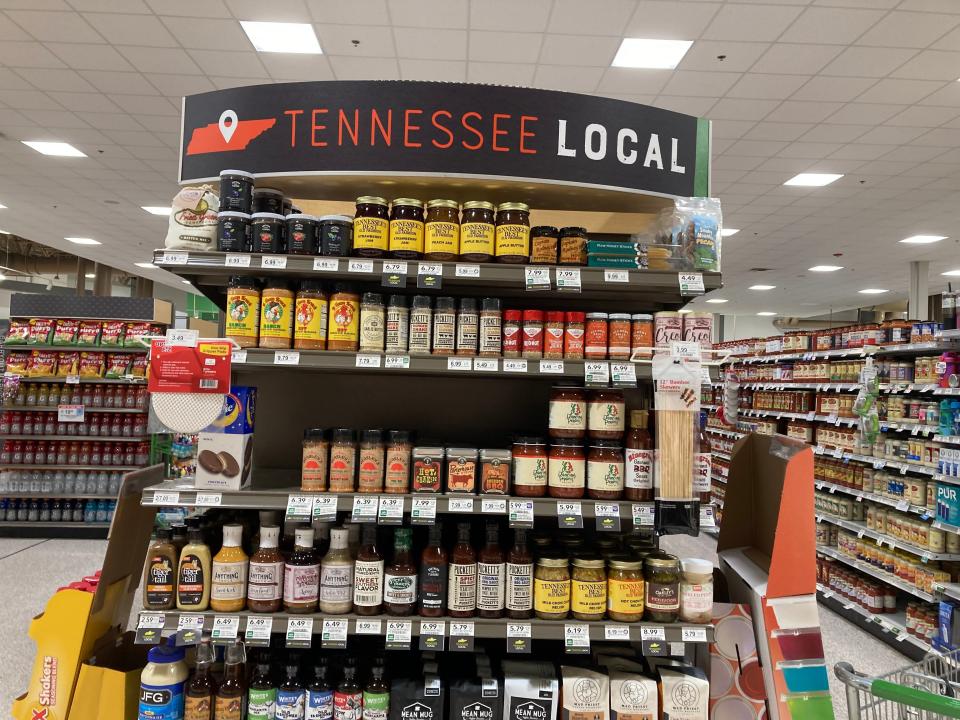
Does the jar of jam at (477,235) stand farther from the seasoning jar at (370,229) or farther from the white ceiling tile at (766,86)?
the white ceiling tile at (766,86)

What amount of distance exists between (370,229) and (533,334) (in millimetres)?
661

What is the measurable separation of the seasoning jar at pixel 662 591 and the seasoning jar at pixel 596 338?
2.34 ft

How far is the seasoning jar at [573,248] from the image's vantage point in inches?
91.0

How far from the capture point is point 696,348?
7.18 ft

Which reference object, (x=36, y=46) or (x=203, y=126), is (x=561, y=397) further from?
(x=36, y=46)

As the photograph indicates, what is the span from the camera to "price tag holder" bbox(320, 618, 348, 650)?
81.9 inches

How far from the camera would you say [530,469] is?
223 centimetres

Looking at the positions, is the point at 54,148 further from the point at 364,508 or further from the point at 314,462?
the point at 364,508

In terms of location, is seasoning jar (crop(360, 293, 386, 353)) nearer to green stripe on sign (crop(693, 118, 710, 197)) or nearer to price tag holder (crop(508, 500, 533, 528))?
price tag holder (crop(508, 500, 533, 528))

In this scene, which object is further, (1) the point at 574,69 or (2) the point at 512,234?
(1) the point at 574,69

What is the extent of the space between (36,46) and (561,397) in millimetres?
5482

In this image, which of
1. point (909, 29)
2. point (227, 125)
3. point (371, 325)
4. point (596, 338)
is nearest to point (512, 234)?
point (596, 338)

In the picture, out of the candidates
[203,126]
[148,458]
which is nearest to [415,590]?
[203,126]

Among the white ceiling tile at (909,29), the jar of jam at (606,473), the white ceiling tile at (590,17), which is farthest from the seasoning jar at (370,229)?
the white ceiling tile at (909,29)
